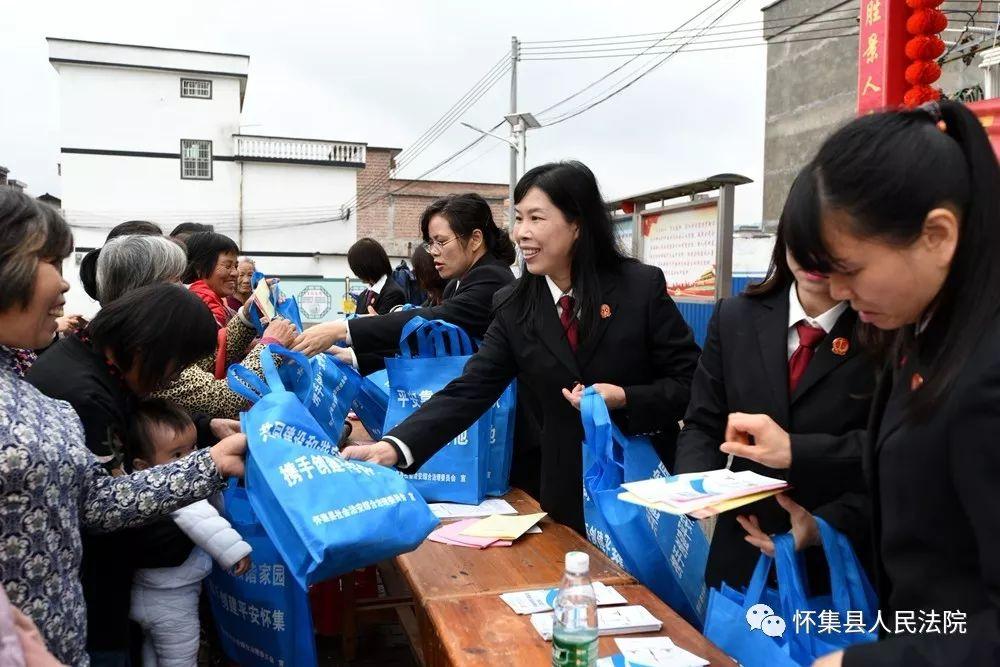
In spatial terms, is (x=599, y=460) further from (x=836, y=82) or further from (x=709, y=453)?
(x=836, y=82)

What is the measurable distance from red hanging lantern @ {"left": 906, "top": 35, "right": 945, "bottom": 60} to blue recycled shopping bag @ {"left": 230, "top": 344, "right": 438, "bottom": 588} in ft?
16.8

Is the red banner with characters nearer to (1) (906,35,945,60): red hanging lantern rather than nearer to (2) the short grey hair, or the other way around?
(1) (906,35,945,60): red hanging lantern

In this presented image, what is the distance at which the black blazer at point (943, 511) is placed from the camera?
864 millimetres

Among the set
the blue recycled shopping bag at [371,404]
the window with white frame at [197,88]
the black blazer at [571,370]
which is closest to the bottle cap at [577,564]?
the black blazer at [571,370]

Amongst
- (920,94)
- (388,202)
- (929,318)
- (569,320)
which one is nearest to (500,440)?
(569,320)

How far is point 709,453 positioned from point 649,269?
776 millimetres

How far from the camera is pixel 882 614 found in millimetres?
1227

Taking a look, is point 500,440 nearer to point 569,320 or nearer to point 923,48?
point 569,320

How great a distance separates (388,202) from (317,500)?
94.4ft

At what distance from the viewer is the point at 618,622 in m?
1.60

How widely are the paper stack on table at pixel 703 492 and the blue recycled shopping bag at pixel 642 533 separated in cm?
35

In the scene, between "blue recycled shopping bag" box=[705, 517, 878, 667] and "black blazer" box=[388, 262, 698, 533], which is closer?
"blue recycled shopping bag" box=[705, 517, 878, 667]

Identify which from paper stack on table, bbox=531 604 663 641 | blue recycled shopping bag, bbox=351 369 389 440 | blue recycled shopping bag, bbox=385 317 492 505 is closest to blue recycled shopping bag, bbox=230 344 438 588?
paper stack on table, bbox=531 604 663 641

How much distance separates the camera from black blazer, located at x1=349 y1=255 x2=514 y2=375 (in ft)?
9.94
